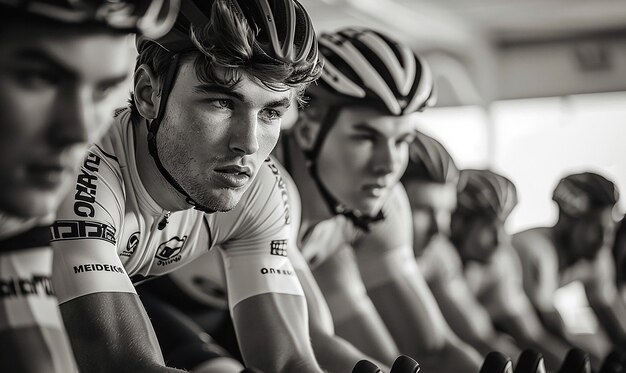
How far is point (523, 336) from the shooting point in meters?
2.56

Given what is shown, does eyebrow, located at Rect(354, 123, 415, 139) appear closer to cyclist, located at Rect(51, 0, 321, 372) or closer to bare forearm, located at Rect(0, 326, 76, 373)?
cyclist, located at Rect(51, 0, 321, 372)

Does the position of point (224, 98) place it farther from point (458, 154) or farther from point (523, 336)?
point (458, 154)

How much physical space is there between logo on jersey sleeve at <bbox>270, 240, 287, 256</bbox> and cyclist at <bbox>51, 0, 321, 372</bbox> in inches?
5.1

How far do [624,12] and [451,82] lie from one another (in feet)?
3.56

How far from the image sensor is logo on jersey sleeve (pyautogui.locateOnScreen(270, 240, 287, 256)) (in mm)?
1313

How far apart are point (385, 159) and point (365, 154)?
0.04 metres

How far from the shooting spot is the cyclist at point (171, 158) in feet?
3.15

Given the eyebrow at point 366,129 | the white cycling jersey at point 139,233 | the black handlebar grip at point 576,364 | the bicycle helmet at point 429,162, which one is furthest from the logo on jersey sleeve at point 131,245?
the bicycle helmet at point 429,162

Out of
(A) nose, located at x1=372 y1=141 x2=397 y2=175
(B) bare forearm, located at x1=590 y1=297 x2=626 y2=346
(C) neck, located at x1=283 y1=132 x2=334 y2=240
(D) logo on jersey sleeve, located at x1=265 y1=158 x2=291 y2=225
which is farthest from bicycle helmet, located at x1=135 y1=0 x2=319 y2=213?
(B) bare forearm, located at x1=590 y1=297 x2=626 y2=346

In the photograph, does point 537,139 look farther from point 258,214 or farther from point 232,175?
point 232,175

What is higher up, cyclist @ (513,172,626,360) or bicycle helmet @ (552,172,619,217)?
bicycle helmet @ (552,172,619,217)

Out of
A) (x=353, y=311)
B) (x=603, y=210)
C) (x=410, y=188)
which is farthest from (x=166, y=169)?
(x=603, y=210)

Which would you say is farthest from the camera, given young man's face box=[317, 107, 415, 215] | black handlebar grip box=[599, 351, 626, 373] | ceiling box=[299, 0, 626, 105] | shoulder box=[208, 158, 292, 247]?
ceiling box=[299, 0, 626, 105]

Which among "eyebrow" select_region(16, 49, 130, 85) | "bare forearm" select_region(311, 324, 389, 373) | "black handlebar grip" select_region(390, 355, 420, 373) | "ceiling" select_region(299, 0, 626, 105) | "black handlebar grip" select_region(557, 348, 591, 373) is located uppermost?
"ceiling" select_region(299, 0, 626, 105)
